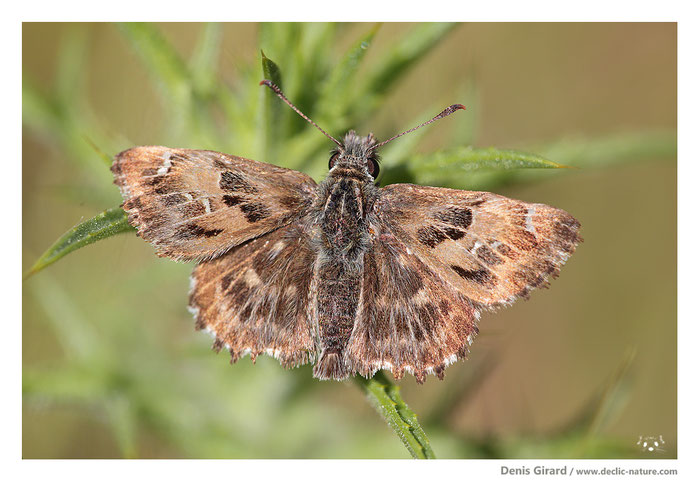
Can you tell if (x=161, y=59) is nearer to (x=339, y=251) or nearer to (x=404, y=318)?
(x=339, y=251)

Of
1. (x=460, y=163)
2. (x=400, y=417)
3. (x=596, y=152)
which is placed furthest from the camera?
(x=596, y=152)

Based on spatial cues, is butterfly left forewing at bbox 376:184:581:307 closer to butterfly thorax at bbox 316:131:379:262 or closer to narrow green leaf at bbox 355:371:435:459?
butterfly thorax at bbox 316:131:379:262

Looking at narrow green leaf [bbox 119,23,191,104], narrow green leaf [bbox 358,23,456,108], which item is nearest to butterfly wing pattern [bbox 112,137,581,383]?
narrow green leaf [bbox 358,23,456,108]

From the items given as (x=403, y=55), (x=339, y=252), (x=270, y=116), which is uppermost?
(x=403, y=55)

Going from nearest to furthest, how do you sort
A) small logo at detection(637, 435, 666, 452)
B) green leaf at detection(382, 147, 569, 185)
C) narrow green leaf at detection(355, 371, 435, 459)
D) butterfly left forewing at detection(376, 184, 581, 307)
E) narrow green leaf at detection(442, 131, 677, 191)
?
narrow green leaf at detection(355, 371, 435, 459) < green leaf at detection(382, 147, 569, 185) < butterfly left forewing at detection(376, 184, 581, 307) < narrow green leaf at detection(442, 131, 677, 191) < small logo at detection(637, 435, 666, 452)

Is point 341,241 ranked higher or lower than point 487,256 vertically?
higher

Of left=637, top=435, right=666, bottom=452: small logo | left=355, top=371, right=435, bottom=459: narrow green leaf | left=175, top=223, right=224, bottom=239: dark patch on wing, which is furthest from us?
left=637, top=435, right=666, bottom=452: small logo

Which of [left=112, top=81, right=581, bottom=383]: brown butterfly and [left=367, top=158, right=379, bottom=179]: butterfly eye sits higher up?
[left=367, top=158, right=379, bottom=179]: butterfly eye

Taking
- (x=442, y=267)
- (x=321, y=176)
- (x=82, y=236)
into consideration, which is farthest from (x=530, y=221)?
(x=82, y=236)
